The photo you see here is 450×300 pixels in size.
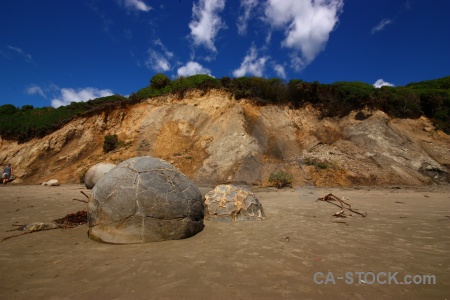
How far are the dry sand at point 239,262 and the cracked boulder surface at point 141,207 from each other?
22cm

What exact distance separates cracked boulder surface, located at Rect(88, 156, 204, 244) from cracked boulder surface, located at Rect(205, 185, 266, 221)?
3.60ft

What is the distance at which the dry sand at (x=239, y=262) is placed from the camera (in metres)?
2.90

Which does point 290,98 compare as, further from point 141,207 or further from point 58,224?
point 58,224

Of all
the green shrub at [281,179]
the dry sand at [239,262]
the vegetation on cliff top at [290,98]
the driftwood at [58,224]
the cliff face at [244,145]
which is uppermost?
the vegetation on cliff top at [290,98]

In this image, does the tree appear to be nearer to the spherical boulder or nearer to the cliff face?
the cliff face

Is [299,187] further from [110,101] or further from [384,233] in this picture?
[110,101]

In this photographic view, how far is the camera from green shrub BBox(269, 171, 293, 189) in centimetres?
1399

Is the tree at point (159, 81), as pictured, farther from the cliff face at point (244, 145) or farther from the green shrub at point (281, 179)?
the green shrub at point (281, 179)

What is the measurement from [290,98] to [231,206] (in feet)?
56.6

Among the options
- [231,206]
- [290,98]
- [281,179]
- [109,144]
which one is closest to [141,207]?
[231,206]

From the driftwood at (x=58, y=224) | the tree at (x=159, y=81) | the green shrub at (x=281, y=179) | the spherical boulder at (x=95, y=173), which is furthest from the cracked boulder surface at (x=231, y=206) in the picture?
the tree at (x=159, y=81)

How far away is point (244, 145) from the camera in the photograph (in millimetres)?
17641

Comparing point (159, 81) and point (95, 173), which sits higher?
point (159, 81)

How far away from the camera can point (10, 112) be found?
28.6 metres
